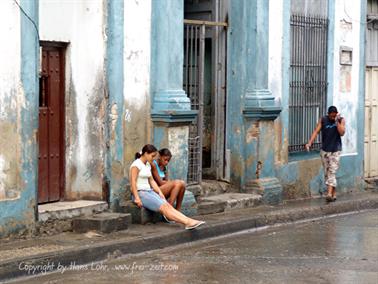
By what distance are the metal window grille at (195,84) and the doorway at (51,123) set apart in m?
2.53

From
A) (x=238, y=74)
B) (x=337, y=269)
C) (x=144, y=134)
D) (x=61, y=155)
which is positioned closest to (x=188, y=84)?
(x=238, y=74)

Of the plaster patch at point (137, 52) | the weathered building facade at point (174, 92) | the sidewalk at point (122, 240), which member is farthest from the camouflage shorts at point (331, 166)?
the plaster patch at point (137, 52)

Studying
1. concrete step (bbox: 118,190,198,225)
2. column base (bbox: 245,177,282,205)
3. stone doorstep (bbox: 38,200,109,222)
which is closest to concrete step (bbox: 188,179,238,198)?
column base (bbox: 245,177,282,205)

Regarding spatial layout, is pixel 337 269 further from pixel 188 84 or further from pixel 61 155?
pixel 188 84

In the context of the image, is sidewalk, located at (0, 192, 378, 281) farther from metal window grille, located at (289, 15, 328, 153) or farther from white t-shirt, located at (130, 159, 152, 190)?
metal window grille, located at (289, 15, 328, 153)

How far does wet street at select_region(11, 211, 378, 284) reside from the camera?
9.00m

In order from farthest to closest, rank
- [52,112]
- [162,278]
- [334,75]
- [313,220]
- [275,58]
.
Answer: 1. [334,75]
2. [275,58]
3. [313,220]
4. [52,112]
5. [162,278]

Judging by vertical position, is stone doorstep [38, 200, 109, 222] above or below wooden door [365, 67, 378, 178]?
below

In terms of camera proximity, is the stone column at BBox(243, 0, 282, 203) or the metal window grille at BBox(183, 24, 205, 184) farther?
the stone column at BBox(243, 0, 282, 203)

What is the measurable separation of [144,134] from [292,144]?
3.75m

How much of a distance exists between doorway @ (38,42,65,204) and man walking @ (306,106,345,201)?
4652 millimetres

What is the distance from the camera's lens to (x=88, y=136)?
1183 cm

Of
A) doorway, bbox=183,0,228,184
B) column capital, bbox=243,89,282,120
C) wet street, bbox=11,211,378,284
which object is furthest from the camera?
column capital, bbox=243,89,282,120

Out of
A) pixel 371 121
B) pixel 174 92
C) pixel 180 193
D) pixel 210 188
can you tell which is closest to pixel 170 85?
pixel 174 92
